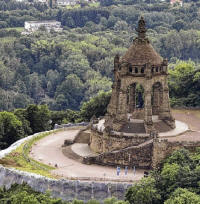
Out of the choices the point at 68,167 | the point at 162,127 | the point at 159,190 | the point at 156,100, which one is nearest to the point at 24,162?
the point at 68,167

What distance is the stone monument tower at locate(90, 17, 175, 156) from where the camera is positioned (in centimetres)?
7294

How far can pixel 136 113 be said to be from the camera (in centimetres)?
7775

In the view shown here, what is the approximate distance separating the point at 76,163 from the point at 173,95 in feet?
111

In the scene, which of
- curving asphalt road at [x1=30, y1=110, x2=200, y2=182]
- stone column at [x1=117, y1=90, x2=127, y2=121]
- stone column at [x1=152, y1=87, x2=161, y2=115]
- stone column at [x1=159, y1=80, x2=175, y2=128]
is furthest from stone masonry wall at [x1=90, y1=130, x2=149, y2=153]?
stone column at [x1=152, y1=87, x2=161, y2=115]

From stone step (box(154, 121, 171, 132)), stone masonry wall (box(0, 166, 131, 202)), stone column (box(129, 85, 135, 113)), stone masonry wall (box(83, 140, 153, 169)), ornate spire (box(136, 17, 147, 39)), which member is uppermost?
ornate spire (box(136, 17, 147, 39))

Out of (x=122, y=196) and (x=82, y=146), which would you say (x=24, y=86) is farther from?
(x=122, y=196)

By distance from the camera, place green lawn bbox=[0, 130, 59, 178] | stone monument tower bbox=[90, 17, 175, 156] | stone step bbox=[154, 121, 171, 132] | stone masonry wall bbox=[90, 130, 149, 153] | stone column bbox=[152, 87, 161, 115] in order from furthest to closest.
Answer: stone column bbox=[152, 87, 161, 115] < stone step bbox=[154, 121, 171, 132] < stone monument tower bbox=[90, 17, 175, 156] < stone masonry wall bbox=[90, 130, 149, 153] < green lawn bbox=[0, 130, 59, 178]

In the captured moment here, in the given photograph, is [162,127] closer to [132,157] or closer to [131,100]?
[132,157]

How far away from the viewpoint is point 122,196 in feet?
216

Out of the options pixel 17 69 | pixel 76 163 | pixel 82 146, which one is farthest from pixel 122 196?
pixel 17 69

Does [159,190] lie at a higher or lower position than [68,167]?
higher

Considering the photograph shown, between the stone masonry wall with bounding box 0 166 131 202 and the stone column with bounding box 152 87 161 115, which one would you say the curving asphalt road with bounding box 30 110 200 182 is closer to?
the stone masonry wall with bounding box 0 166 131 202

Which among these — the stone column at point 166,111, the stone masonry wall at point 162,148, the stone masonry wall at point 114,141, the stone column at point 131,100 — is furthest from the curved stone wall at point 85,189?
the stone column at point 131,100

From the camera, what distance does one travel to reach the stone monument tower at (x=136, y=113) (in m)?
72.9
